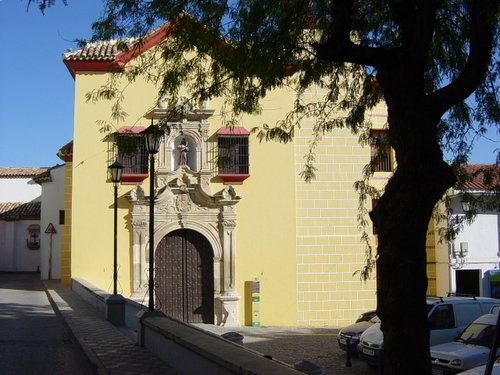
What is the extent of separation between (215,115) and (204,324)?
6967 millimetres

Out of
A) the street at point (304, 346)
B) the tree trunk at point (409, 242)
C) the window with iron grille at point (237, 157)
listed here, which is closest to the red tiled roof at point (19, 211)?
the window with iron grille at point (237, 157)

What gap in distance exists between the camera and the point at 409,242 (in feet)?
15.4

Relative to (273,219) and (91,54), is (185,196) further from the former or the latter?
(91,54)

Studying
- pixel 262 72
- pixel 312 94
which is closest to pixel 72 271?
pixel 312 94

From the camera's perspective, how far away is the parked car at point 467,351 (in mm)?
10547

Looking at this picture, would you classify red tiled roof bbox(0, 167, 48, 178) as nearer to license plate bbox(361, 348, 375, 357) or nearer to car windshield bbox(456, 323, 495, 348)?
license plate bbox(361, 348, 375, 357)

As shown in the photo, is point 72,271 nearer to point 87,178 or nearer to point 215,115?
point 87,178

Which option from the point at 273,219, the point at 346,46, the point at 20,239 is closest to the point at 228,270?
the point at 273,219

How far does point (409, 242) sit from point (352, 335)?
10.4 m

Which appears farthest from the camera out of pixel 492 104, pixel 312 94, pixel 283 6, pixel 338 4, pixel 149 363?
pixel 312 94

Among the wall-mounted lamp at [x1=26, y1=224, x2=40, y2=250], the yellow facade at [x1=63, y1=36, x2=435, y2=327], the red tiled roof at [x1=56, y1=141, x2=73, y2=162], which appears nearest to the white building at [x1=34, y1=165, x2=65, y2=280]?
the red tiled roof at [x1=56, y1=141, x2=73, y2=162]

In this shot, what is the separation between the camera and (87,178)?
20875mm

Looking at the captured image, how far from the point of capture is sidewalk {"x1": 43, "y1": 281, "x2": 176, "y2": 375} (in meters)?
8.16

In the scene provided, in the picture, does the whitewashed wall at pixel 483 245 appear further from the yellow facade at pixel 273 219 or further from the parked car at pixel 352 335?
the parked car at pixel 352 335
